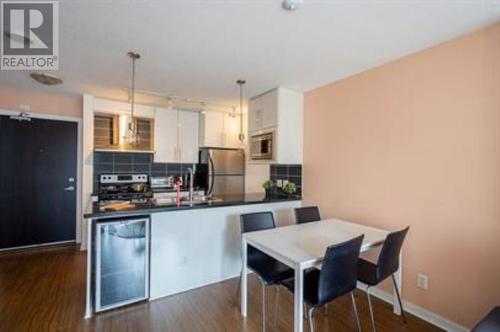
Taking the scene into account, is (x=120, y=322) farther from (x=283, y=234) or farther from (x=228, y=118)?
(x=228, y=118)

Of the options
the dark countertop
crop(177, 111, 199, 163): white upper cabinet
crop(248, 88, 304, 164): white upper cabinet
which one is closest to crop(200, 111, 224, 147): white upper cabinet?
crop(177, 111, 199, 163): white upper cabinet

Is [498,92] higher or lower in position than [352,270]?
higher

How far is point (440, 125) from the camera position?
212cm

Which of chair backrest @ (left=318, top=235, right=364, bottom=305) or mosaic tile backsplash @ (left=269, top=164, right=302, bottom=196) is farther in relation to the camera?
mosaic tile backsplash @ (left=269, top=164, right=302, bottom=196)

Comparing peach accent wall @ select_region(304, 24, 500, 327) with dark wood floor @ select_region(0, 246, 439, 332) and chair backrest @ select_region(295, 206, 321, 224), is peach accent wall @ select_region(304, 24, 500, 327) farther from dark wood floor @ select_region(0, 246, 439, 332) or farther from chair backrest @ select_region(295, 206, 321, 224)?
dark wood floor @ select_region(0, 246, 439, 332)

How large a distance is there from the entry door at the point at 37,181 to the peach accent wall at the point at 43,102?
17cm

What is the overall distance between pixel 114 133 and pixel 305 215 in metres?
3.21

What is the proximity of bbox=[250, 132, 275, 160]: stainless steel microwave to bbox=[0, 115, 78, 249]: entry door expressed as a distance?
2.84 meters

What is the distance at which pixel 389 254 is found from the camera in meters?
1.92

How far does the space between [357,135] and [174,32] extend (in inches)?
81.8

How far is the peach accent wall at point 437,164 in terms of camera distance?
1.86m

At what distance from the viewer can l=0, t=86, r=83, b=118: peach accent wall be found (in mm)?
3527

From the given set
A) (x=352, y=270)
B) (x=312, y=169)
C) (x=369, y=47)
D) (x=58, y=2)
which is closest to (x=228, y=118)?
(x=312, y=169)

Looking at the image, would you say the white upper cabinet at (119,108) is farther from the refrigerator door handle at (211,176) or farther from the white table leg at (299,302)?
the white table leg at (299,302)
